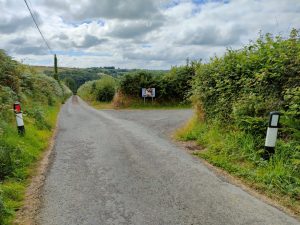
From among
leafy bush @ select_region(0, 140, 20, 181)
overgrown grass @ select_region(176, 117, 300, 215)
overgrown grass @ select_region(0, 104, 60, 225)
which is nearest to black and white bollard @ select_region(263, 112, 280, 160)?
overgrown grass @ select_region(176, 117, 300, 215)

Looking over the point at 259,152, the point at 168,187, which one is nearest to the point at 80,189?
the point at 168,187

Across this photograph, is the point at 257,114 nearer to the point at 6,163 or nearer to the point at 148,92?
the point at 6,163

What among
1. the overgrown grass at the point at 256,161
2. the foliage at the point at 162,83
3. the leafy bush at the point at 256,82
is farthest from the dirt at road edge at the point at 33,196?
the foliage at the point at 162,83

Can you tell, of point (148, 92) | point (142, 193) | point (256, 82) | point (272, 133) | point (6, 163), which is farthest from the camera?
point (148, 92)

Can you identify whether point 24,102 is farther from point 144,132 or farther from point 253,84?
point 253,84

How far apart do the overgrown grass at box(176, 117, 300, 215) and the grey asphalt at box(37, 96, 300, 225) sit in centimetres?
41

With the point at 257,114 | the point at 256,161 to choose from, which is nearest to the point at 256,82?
the point at 257,114

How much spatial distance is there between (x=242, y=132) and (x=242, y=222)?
3469 millimetres

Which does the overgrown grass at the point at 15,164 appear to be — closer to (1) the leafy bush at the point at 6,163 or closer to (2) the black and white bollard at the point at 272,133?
(1) the leafy bush at the point at 6,163

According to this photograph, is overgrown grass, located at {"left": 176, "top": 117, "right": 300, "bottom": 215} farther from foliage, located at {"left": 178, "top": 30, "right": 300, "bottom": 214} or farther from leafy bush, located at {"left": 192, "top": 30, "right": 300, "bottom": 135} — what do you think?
leafy bush, located at {"left": 192, "top": 30, "right": 300, "bottom": 135}

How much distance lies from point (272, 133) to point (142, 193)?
2.86 m

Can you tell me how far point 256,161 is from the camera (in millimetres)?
5836

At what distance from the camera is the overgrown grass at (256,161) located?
466cm

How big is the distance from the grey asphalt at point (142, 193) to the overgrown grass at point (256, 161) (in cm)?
41
